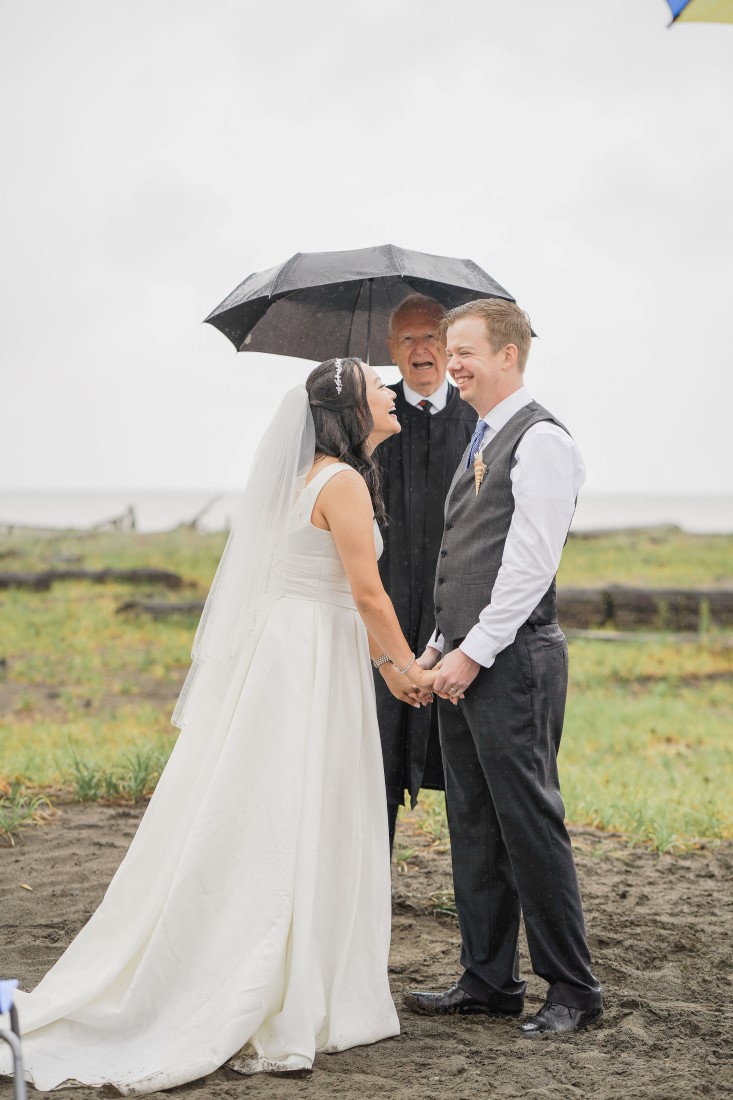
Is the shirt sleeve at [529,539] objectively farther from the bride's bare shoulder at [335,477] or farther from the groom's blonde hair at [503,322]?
the bride's bare shoulder at [335,477]

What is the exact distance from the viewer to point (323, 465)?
3.49m

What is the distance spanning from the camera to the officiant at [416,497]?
427cm

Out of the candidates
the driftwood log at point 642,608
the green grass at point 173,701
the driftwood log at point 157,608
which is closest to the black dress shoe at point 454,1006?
the green grass at point 173,701

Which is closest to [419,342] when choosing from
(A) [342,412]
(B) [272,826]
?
(A) [342,412]

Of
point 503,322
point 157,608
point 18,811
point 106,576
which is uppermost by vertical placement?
point 503,322

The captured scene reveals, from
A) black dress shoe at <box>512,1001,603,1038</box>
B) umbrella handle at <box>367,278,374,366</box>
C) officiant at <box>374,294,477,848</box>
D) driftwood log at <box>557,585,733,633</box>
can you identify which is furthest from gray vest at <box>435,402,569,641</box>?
driftwood log at <box>557,585,733,633</box>

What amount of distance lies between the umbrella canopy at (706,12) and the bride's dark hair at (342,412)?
1.39 meters

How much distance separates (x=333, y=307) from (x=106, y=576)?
12.5 meters

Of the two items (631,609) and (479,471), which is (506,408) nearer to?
(479,471)

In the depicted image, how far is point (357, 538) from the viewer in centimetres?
339

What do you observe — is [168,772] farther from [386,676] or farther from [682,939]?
[682,939]

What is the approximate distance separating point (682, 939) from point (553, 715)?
5.09 ft

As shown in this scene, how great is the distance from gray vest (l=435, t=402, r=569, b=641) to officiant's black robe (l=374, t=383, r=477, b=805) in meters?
0.85

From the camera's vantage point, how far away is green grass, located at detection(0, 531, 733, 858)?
20.7ft
